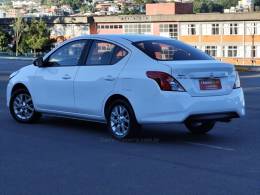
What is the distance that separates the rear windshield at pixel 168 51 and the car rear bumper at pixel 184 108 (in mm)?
734

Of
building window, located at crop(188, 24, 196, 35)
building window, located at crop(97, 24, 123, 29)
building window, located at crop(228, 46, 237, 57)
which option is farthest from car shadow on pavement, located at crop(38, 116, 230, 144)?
building window, located at crop(97, 24, 123, 29)

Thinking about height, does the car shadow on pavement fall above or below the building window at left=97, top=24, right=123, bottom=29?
above

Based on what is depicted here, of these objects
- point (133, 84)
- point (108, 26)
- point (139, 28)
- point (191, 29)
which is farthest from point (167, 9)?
point (133, 84)

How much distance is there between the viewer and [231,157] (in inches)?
331

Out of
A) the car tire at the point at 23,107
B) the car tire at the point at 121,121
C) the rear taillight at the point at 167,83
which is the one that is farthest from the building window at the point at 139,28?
the rear taillight at the point at 167,83

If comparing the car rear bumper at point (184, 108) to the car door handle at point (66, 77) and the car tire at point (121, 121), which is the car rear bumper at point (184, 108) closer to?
the car tire at point (121, 121)

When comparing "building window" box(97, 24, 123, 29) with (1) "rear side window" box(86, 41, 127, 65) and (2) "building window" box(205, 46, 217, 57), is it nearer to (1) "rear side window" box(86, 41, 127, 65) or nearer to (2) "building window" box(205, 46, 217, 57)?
(2) "building window" box(205, 46, 217, 57)

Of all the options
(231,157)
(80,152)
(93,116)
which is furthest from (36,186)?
(93,116)

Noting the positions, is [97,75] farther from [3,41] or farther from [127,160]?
[3,41]

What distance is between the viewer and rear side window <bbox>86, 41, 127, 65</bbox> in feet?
33.2

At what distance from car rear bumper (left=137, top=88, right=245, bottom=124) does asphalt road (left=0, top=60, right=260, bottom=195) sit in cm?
39

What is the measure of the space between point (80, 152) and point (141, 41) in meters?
2.20

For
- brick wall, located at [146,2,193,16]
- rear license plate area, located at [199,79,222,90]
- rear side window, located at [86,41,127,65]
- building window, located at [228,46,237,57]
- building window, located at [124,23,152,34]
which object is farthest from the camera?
brick wall, located at [146,2,193,16]

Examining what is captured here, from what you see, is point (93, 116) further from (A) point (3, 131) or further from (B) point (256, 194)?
(B) point (256, 194)
